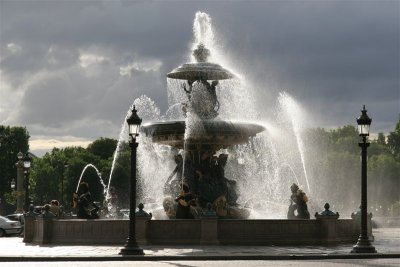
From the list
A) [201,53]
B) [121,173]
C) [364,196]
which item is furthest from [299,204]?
[121,173]

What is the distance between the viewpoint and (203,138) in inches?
1425

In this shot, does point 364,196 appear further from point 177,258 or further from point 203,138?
point 203,138

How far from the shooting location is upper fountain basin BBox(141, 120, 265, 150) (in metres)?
36.0

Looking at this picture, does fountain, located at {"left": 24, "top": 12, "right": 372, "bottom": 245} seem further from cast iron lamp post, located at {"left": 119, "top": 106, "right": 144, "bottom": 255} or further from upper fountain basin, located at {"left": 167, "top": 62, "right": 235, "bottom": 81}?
cast iron lamp post, located at {"left": 119, "top": 106, "right": 144, "bottom": 255}

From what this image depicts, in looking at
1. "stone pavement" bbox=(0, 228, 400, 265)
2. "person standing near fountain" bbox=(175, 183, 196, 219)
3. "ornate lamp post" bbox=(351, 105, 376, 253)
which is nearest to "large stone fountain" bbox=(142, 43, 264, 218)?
"person standing near fountain" bbox=(175, 183, 196, 219)

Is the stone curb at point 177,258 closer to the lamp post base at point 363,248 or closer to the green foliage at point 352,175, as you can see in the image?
the lamp post base at point 363,248

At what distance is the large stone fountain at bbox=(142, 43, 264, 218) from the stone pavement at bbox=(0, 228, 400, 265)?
6.67m

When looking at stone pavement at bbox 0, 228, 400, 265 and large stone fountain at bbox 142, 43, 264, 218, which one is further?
large stone fountain at bbox 142, 43, 264, 218

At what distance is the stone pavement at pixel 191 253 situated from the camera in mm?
25203

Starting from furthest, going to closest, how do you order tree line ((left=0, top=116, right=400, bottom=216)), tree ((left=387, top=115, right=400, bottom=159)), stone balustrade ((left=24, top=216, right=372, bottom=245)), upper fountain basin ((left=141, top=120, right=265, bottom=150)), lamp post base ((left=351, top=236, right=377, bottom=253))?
tree ((left=387, top=115, right=400, bottom=159))
tree line ((left=0, top=116, right=400, bottom=216))
upper fountain basin ((left=141, top=120, right=265, bottom=150))
stone balustrade ((left=24, top=216, right=372, bottom=245))
lamp post base ((left=351, top=236, right=377, bottom=253))

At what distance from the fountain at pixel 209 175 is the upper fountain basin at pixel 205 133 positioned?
0.12ft

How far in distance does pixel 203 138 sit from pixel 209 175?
1.75 metres

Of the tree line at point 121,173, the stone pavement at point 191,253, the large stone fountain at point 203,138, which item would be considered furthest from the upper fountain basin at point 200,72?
the tree line at point 121,173

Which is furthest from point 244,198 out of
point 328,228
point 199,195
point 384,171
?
point 384,171
